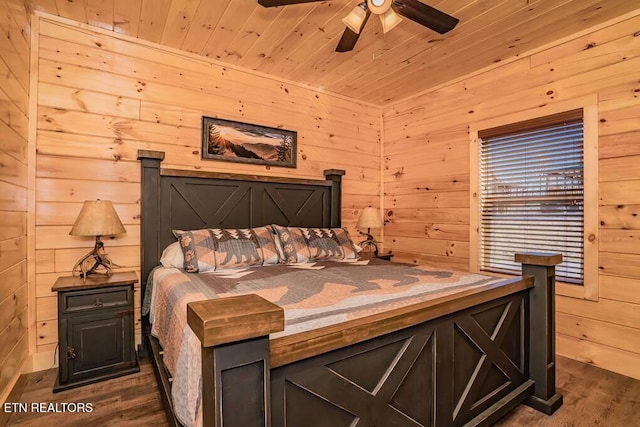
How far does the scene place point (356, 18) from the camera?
1.86m

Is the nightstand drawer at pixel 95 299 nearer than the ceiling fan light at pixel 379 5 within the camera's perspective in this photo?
No

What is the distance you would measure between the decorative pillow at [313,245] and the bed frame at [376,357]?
1.01 metres

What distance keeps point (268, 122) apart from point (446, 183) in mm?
2007

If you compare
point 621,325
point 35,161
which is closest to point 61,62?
point 35,161

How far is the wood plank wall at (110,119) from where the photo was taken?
2338mm

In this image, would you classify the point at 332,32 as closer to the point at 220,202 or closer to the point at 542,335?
the point at 220,202

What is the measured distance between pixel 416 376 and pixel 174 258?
1.87 metres

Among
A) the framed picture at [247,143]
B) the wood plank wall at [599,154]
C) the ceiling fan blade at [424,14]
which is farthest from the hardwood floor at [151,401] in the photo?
the ceiling fan blade at [424,14]

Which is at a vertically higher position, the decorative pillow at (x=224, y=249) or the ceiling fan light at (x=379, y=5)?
the ceiling fan light at (x=379, y=5)

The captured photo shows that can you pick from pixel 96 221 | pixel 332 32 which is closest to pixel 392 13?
pixel 332 32

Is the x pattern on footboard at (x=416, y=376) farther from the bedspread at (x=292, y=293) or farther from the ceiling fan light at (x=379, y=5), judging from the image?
the ceiling fan light at (x=379, y=5)

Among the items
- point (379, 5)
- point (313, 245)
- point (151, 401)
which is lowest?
point (151, 401)

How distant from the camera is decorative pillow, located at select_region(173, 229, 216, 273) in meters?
2.29

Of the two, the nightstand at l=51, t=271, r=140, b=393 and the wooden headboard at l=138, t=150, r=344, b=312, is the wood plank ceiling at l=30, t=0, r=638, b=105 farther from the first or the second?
the nightstand at l=51, t=271, r=140, b=393
